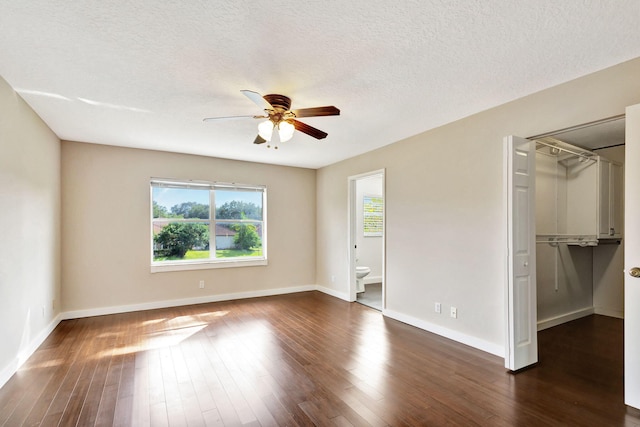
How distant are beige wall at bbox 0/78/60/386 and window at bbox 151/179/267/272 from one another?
1.31 metres

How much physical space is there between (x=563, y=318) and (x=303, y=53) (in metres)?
4.69

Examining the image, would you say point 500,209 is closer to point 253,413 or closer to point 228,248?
point 253,413

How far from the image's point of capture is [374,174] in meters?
4.79

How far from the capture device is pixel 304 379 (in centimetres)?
260

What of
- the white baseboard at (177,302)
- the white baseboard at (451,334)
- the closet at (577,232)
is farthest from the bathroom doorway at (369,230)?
the closet at (577,232)

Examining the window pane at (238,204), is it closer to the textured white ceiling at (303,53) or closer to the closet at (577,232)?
the textured white ceiling at (303,53)

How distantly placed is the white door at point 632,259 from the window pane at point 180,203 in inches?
205

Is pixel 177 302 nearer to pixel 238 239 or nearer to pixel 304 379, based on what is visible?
pixel 238 239

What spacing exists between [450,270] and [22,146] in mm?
4563

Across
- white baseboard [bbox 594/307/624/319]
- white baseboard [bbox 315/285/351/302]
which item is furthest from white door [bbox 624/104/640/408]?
white baseboard [bbox 315/285/351/302]

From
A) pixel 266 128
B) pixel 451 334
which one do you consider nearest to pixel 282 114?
pixel 266 128

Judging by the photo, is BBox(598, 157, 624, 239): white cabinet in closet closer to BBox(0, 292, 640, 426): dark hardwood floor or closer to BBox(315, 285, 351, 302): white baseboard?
BBox(0, 292, 640, 426): dark hardwood floor

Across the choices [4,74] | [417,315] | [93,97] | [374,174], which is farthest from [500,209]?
[4,74]

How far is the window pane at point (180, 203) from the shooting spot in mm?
4953
